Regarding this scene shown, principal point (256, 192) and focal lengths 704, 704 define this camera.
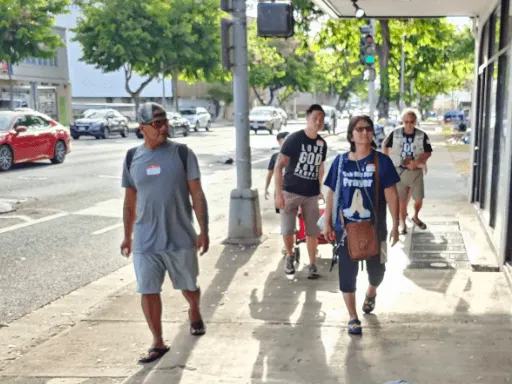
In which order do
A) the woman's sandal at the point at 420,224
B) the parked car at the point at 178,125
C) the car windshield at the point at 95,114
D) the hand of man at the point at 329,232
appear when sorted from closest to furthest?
the hand of man at the point at 329,232
the woman's sandal at the point at 420,224
the car windshield at the point at 95,114
the parked car at the point at 178,125

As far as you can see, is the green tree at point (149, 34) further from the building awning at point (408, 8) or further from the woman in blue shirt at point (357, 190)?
the woman in blue shirt at point (357, 190)

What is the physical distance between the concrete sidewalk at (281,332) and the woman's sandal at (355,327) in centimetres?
6

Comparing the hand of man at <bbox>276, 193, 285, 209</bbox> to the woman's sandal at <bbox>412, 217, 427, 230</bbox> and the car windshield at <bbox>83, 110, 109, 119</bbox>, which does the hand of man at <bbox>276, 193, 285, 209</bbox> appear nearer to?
the woman's sandal at <bbox>412, 217, 427, 230</bbox>

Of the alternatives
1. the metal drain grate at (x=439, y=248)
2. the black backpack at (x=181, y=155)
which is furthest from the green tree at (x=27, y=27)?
the black backpack at (x=181, y=155)

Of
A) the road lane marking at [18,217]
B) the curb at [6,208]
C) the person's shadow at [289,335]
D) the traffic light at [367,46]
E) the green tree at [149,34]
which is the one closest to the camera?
the person's shadow at [289,335]

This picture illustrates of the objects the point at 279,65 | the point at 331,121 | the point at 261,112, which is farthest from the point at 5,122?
the point at 279,65

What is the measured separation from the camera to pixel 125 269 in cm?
810

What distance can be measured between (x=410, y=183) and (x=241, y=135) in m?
2.49

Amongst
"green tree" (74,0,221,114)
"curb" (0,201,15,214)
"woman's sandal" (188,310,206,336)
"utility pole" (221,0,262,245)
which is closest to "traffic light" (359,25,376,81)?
"utility pole" (221,0,262,245)

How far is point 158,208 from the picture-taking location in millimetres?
4859

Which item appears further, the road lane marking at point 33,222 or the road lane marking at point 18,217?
the road lane marking at point 18,217

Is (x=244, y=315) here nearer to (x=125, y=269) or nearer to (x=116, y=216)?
(x=125, y=269)

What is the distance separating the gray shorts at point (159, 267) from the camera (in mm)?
4910

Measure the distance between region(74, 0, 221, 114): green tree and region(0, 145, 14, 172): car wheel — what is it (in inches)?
1019
